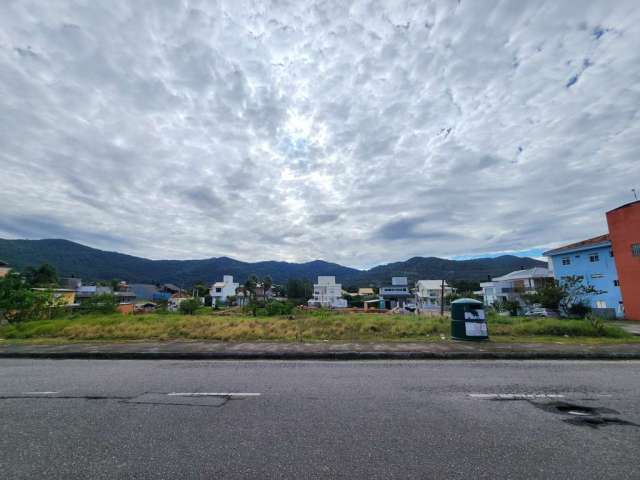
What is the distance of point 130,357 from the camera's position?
8734 millimetres

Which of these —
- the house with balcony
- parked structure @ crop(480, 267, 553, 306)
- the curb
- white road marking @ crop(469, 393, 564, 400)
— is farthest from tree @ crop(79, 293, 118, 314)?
the house with balcony

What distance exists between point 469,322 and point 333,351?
4963mm

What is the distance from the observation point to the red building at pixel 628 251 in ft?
79.3

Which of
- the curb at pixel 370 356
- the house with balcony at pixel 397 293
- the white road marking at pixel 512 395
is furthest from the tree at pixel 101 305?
the house with balcony at pixel 397 293

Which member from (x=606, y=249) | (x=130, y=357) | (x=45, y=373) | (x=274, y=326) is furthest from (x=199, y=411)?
(x=606, y=249)

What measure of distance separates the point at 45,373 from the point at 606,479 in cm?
1003

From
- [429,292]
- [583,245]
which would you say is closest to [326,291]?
[429,292]

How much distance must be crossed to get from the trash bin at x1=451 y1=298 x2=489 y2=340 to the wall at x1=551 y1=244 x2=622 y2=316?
28.1 meters

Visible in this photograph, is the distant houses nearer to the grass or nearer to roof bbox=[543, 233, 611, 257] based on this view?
roof bbox=[543, 233, 611, 257]

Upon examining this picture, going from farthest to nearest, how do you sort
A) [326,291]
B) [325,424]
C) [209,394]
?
[326,291], [209,394], [325,424]

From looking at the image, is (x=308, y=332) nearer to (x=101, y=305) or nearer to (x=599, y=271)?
(x=101, y=305)

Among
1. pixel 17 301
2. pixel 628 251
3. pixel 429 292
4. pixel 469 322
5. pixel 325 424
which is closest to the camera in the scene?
pixel 325 424

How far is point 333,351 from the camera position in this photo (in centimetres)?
837

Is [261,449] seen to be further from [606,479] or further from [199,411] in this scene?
[606,479]
